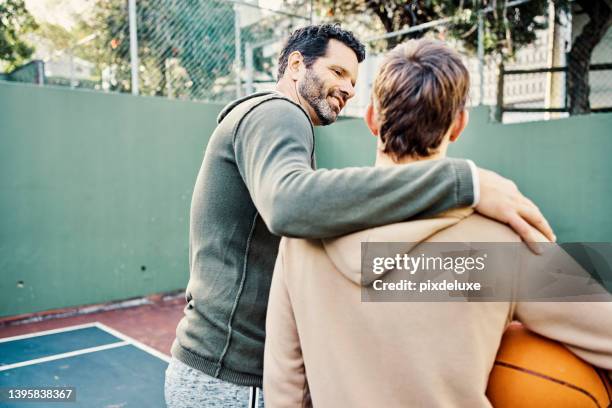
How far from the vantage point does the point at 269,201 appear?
3.66 ft

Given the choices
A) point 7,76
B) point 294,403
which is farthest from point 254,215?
point 7,76

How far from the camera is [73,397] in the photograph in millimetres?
4020

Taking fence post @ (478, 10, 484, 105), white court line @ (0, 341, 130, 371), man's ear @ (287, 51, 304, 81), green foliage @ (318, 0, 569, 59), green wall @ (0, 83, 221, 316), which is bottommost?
white court line @ (0, 341, 130, 371)

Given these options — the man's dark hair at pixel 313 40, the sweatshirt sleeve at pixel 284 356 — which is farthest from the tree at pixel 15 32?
the sweatshirt sleeve at pixel 284 356

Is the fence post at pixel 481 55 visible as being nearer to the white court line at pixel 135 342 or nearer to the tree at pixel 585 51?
the tree at pixel 585 51

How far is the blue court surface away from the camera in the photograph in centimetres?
403

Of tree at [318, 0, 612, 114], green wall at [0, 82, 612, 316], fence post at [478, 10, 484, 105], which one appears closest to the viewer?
green wall at [0, 82, 612, 316]

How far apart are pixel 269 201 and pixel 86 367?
13.9ft

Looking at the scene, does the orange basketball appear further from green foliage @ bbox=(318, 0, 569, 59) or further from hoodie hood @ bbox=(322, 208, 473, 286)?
green foliage @ bbox=(318, 0, 569, 59)

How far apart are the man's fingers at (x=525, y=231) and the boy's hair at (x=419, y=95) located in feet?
0.79

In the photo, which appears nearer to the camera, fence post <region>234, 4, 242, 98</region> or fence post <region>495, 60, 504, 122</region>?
fence post <region>495, 60, 504, 122</region>

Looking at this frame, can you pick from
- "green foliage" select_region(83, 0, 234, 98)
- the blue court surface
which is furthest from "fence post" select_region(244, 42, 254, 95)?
the blue court surface

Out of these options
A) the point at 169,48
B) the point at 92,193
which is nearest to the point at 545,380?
the point at 92,193

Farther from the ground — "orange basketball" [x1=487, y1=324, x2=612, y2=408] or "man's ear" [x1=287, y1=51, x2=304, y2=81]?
"man's ear" [x1=287, y1=51, x2=304, y2=81]
